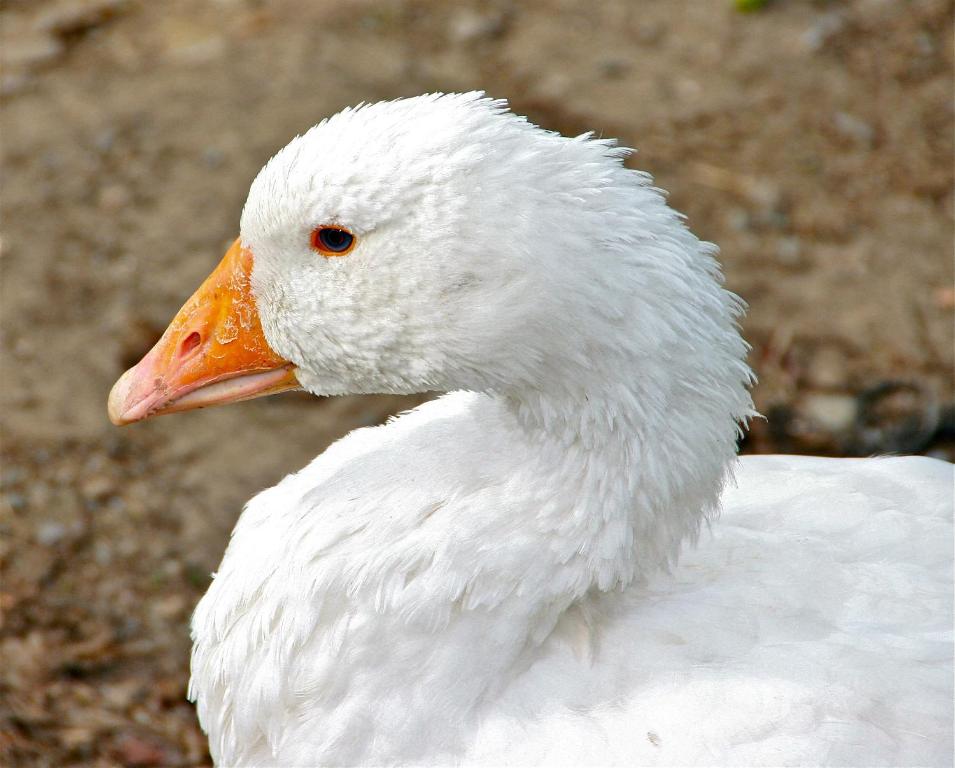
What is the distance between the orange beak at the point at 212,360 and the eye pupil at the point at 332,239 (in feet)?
0.85

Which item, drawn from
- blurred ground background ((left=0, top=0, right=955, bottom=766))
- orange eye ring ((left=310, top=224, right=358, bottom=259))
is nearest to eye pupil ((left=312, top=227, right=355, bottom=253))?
orange eye ring ((left=310, top=224, right=358, bottom=259))

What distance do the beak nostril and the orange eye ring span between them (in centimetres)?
42

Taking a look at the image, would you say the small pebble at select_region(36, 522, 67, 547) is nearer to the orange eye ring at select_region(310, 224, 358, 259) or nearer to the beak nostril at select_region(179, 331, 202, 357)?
the beak nostril at select_region(179, 331, 202, 357)

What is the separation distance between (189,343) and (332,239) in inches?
19.6

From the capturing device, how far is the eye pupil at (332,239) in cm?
216

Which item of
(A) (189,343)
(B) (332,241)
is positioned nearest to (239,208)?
(A) (189,343)

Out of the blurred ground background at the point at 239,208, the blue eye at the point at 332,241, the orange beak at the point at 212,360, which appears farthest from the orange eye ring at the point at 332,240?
the blurred ground background at the point at 239,208

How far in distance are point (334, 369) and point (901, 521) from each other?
145 cm

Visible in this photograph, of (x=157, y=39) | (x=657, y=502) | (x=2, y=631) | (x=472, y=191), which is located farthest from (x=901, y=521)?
(x=157, y=39)

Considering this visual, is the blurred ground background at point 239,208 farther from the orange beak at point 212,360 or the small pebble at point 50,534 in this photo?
the orange beak at point 212,360

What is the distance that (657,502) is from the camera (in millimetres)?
2236

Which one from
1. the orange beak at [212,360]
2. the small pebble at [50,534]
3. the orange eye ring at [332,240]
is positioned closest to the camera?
the orange eye ring at [332,240]

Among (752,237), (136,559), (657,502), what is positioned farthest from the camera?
(752,237)

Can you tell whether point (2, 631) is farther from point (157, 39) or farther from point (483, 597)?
point (157, 39)
